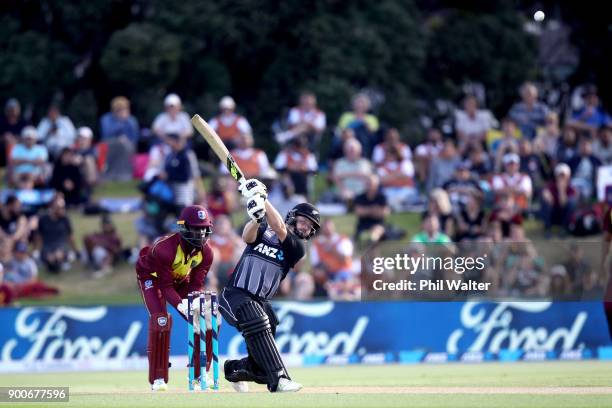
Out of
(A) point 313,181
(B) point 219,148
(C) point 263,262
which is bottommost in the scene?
(A) point 313,181

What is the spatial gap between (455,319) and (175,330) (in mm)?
3975

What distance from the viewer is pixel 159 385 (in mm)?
12617

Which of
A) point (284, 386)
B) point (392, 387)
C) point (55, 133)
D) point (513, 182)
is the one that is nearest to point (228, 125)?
point (55, 133)

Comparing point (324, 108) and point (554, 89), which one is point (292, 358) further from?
point (554, 89)

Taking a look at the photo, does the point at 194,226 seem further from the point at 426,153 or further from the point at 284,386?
the point at 426,153

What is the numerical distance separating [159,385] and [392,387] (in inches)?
92.2

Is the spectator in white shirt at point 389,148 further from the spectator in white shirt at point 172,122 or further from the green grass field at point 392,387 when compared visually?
the green grass field at point 392,387

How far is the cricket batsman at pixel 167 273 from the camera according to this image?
487 inches

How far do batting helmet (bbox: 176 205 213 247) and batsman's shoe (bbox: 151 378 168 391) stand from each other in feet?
4.49

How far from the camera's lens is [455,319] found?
61.6 ft

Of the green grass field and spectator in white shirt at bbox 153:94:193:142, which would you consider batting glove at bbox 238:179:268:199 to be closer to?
the green grass field

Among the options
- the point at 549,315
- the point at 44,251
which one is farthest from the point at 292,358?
the point at 44,251

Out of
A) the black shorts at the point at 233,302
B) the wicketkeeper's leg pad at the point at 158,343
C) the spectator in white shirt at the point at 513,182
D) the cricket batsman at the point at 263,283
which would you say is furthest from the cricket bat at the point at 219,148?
the spectator in white shirt at the point at 513,182

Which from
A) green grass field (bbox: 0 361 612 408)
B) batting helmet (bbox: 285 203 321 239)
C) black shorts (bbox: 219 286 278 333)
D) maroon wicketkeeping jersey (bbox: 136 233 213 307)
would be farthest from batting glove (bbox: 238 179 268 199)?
green grass field (bbox: 0 361 612 408)
